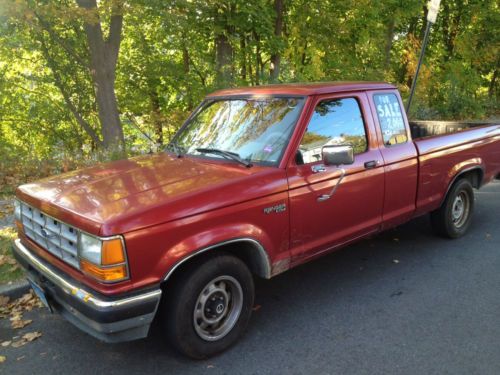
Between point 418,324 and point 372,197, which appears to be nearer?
point 418,324

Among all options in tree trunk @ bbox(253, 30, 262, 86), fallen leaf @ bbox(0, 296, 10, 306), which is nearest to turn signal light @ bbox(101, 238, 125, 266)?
fallen leaf @ bbox(0, 296, 10, 306)

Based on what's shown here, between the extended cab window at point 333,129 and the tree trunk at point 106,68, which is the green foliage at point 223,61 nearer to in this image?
the tree trunk at point 106,68

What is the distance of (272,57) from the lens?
15.5m

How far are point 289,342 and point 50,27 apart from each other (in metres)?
11.5

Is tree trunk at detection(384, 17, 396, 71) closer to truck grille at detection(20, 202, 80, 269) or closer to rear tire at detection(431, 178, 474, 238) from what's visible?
rear tire at detection(431, 178, 474, 238)

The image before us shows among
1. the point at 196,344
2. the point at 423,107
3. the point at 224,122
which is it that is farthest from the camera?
the point at 423,107

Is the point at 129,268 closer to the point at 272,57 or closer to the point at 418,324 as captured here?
the point at 418,324

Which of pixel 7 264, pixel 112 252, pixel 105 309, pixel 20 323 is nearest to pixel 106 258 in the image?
pixel 112 252

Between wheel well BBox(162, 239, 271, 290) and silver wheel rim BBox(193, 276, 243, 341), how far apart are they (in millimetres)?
190

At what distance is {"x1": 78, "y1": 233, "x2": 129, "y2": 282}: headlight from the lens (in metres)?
2.76

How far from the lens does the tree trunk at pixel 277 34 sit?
14.6 meters

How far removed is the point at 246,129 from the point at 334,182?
875 millimetres

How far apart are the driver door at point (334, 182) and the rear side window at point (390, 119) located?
0.19 meters

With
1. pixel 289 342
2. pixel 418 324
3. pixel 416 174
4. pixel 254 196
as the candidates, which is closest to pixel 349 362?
pixel 289 342
